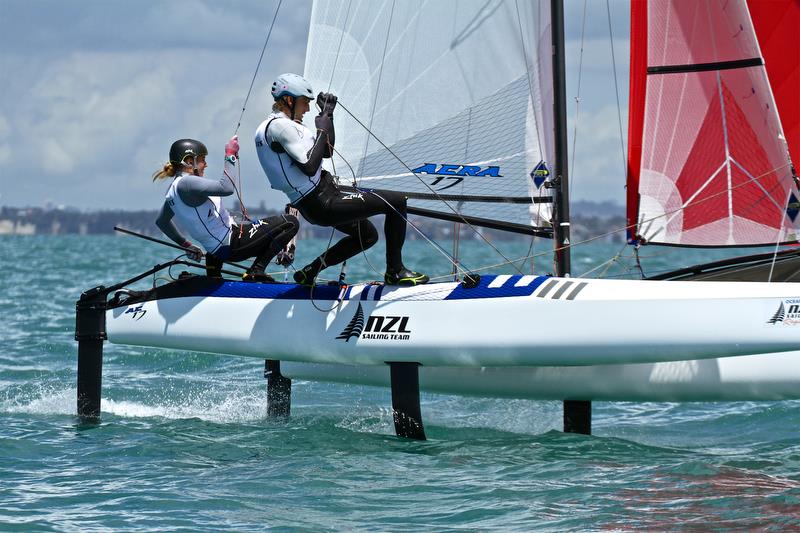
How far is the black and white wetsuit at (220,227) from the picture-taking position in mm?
6434

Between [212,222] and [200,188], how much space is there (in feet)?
1.01

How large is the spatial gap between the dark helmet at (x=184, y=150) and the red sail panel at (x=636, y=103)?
2572 mm

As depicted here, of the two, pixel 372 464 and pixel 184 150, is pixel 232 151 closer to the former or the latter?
pixel 184 150

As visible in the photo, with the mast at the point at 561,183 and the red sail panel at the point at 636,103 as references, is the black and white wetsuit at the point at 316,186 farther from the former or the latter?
the red sail panel at the point at 636,103

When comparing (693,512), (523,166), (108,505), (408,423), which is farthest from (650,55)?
(108,505)

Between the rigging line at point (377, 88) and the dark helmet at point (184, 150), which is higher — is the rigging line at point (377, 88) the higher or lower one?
the higher one

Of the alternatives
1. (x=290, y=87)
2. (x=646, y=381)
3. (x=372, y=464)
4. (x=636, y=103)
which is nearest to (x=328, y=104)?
(x=290, y=87)

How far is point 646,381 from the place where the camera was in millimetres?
6160

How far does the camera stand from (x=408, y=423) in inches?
242

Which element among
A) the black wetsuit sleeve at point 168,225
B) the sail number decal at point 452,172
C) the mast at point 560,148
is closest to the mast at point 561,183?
the mast at point 560,148

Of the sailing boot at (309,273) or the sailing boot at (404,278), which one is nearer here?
the sailing boot at (404,278)

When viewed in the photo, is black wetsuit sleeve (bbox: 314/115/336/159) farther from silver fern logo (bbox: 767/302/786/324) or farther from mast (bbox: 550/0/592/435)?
silver fern logo (bbox: 767/302/786/324)

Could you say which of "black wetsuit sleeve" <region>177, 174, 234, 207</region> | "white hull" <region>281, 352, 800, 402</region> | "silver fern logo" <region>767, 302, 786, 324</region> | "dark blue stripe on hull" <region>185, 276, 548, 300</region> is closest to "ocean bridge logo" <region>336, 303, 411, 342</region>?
"dark blue stripe on hull" <region>185, 276, 548, 300</region>

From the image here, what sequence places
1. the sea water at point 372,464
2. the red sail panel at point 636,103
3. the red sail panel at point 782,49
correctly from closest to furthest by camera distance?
the sea water at point 372,464, the red sail panel at point 782,49, the red sail panel at point 636,103
